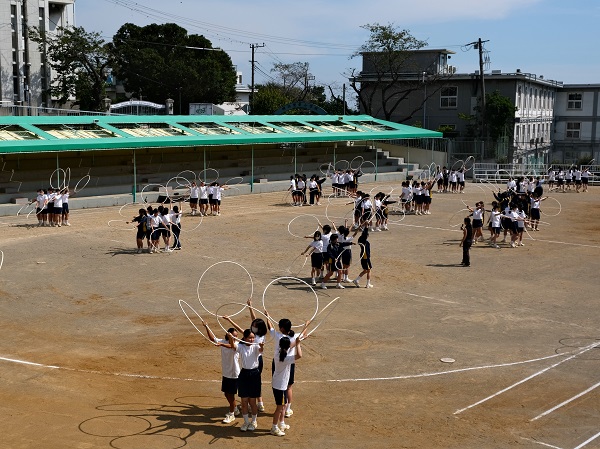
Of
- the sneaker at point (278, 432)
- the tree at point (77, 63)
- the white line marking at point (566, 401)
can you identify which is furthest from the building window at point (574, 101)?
the sneaker at point (278, 432)

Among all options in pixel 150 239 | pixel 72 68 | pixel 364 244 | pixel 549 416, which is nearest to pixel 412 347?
pixel 549 416

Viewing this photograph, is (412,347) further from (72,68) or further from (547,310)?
(72,68)

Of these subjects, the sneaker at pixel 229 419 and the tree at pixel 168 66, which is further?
the tree at pixel 168 66

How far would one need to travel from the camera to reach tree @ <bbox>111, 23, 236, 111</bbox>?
7375 cm

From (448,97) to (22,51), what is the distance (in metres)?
34.4

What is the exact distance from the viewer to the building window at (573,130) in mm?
70188

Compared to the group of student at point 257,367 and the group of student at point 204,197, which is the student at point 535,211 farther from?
the group of student at point 257,367

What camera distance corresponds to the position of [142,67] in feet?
243

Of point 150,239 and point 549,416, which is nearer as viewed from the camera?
point 549,416

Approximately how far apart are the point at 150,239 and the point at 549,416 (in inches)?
575

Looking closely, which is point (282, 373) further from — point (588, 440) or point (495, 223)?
point (495, 223)

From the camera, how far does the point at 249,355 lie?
10156 millimetres

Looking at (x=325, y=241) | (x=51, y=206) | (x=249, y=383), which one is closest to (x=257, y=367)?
(x=249, y=383)

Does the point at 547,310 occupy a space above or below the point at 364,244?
Answer: below
